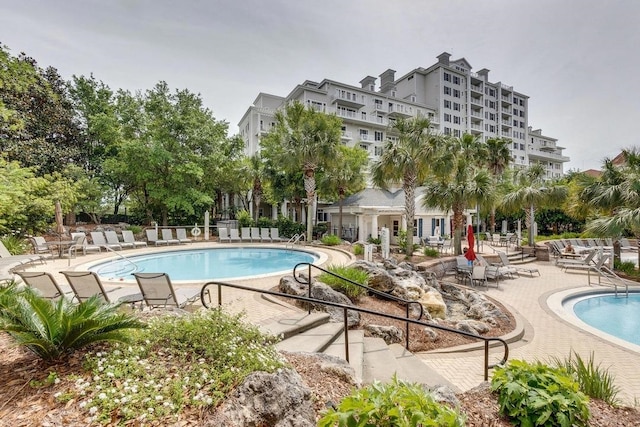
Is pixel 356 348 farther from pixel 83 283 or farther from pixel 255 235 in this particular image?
pixel 255 235

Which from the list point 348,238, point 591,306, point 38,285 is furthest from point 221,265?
point 591,306

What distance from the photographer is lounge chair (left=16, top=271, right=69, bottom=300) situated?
18.9 ft

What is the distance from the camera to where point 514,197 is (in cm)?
2091

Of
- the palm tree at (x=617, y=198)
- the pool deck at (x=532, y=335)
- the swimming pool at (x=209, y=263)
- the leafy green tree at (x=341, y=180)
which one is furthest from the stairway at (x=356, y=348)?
the leafy green tree at (x=341, y=180)

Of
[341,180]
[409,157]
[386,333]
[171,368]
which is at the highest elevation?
[409,157]

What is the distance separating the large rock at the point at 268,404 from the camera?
2.37m

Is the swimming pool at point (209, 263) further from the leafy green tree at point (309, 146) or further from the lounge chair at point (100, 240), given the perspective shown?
the leafy green tree at point (309, 146)

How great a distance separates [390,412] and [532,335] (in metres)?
7.57

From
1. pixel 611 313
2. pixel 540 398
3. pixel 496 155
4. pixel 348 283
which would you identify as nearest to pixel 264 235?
pixel 348 283

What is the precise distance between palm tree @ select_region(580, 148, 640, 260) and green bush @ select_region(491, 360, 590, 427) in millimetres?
13642

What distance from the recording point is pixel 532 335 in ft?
24.3

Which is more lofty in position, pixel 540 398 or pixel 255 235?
pixel 255 235

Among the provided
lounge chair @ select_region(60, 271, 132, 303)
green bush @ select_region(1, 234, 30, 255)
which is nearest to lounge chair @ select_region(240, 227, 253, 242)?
green bush @ select_region(1, 234, 30, 255)

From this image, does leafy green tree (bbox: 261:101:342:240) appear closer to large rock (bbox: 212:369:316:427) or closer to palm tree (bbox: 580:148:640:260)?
palm tree (bbox: 580:148:640:260)
